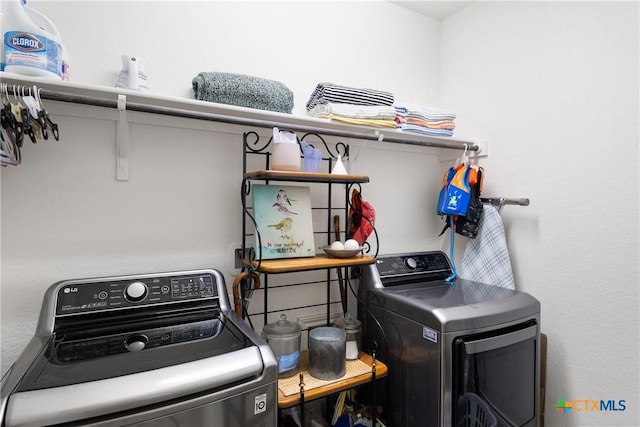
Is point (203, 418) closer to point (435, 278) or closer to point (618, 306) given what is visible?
point (435, 278)

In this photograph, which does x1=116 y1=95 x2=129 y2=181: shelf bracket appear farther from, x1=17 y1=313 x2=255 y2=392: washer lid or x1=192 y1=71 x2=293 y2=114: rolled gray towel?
x1=17 y1=313 x2=255 y2=392: washer lid

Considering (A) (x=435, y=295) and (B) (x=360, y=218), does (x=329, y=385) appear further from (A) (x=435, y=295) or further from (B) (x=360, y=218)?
(B) (x=360, y=218)

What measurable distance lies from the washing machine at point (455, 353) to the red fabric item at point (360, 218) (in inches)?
8.1

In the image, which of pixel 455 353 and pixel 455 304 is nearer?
pixel 455 353

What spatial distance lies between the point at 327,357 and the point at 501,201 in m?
1.21

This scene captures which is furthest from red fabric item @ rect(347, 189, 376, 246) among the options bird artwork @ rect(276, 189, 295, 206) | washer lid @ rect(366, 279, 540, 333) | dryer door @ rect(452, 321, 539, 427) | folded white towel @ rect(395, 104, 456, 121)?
dryer door @ rect(452, 321, 539, 427)

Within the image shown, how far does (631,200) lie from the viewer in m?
1.36

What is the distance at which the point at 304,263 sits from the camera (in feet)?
4.23

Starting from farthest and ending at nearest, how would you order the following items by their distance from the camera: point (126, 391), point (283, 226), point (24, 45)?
point (283, 226) → point (24, 45) → point (126, 391)

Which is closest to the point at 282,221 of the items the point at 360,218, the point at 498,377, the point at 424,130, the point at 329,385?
the point at 360,218

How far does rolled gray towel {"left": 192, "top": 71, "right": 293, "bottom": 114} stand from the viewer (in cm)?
126

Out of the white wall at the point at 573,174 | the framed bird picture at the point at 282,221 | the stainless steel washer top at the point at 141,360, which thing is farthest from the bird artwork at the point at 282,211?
the white wall at the point at 573,174

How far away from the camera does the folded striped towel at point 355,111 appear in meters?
1.46

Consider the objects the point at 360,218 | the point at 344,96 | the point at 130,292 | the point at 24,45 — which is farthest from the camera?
the point at 360,218
